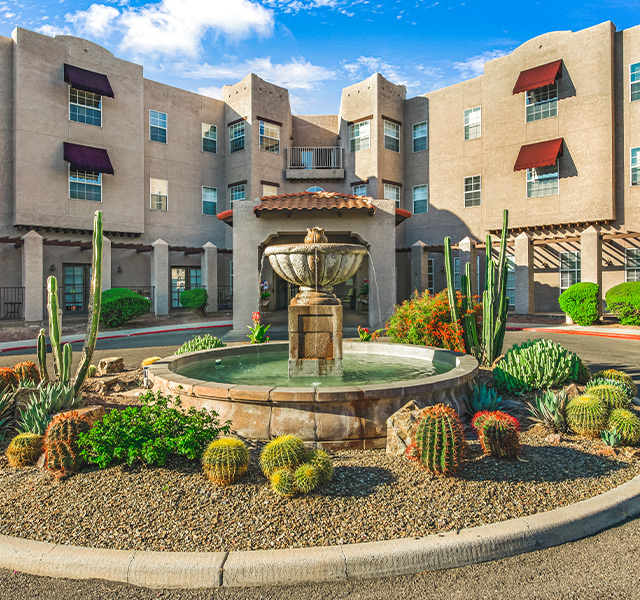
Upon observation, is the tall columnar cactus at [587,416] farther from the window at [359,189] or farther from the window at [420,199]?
the window at [420,199]

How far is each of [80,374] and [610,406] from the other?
685 centimetres

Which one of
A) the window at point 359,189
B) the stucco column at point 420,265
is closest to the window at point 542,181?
the stucco column at point 420,265

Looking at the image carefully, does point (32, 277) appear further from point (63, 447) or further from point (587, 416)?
point (587, 416)

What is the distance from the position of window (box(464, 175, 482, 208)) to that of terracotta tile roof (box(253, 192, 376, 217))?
10812 millimetres

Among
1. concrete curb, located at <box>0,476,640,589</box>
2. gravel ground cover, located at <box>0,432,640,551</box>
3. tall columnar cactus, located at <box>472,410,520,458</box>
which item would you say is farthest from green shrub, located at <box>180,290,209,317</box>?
concrete curb, located at <box>0,476,640,589</box>

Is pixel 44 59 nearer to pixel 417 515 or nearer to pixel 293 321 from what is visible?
pixel 293 321

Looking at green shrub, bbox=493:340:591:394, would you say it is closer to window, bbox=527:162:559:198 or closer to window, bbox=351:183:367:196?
window, bbox=527:162:559:198

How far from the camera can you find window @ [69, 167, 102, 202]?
2417cm

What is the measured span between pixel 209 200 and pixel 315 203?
1382cm

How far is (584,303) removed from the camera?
20219mm

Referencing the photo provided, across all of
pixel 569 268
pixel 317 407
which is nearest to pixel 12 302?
pixel 317 407

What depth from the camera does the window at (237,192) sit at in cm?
2930

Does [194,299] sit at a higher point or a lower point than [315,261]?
lower

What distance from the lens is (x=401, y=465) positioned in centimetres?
468
